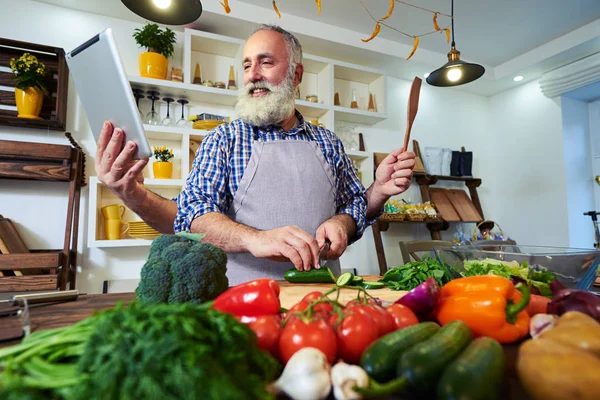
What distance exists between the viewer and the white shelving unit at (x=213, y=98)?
246cm

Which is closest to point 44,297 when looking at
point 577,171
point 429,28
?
point 429,28

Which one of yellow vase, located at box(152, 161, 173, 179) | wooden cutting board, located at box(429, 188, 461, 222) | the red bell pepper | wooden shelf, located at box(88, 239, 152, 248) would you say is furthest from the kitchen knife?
wooden cutting board, located at box(429, 188, 461, 222)

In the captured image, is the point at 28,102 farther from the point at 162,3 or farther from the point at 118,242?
the point at 162,3

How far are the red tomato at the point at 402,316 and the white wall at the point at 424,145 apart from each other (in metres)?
2.50

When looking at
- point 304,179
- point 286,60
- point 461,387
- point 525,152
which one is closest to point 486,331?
point 461,387

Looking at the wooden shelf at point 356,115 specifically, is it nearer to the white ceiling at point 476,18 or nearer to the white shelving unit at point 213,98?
the white shelving unit at point 213,98

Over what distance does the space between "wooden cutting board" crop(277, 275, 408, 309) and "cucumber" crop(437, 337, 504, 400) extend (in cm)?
48

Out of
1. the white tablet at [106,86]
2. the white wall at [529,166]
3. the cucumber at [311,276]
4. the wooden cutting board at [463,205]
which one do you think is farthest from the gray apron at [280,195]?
the white wall at [529,166]

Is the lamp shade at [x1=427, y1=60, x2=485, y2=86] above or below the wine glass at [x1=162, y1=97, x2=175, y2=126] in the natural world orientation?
above

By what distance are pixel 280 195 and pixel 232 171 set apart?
9.5 inches

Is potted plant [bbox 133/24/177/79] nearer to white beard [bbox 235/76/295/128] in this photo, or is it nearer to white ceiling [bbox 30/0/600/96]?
white ceiling [bbox 30/0/600/96]

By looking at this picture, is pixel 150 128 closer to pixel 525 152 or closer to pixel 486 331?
pixel 486 331

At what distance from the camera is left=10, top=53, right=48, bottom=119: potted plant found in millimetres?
2166

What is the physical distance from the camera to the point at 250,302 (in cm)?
60
